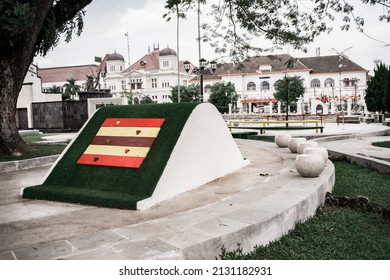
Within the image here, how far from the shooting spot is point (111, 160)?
661 cm

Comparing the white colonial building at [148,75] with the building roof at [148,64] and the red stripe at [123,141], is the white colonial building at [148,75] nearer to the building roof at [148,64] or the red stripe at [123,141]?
the building roof at [148,64]

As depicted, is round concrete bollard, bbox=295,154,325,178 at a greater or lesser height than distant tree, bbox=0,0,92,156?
lesser

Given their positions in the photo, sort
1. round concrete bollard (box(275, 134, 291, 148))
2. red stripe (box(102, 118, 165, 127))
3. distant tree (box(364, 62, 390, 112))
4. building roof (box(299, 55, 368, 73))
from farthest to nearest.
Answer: building roof (box(299, 55, 368, 73)) → distant tree (box(364, 62, 390, 112)) → round concrete bollard (box(275, 134, 291, 148)) → red stripe (box(102, 118, 165, 127))

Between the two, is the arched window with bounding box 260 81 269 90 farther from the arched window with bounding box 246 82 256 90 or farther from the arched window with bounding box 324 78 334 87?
the arched window with bounding box 324 78 334 87

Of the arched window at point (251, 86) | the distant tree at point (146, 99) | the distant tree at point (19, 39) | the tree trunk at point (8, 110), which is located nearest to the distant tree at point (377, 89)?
the distant tree at point (19, 39)

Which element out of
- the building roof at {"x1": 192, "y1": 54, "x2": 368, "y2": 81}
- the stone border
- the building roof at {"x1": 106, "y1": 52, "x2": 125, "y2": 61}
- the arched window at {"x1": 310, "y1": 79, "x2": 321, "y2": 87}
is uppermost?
the building roof at {"x1": 106, "y1": 52, "x2": 125, "y2": 61}

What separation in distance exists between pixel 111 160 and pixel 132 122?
1.13 m

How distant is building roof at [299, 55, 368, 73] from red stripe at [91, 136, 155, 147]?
70.6 metres

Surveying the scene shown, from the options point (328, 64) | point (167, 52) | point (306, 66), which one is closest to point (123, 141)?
point (306, 66)

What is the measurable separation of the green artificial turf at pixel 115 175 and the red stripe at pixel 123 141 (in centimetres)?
17

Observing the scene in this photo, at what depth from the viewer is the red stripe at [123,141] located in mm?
6711

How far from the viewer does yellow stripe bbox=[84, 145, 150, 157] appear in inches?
257

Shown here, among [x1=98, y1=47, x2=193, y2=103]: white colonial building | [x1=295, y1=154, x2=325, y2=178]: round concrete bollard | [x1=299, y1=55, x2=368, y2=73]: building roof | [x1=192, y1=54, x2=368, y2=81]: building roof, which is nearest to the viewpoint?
[x1=295, y1=154, x2=325, y2=178]: round concrete bollard

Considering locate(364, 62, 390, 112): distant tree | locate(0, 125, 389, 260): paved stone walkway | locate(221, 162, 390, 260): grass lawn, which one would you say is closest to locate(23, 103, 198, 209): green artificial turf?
locate(0, 125, 389, 260): paved stone walkway
